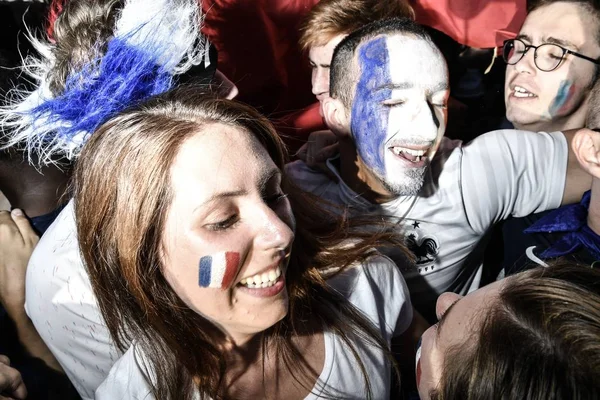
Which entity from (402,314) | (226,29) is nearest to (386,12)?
(226,29)

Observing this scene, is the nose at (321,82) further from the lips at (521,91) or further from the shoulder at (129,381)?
the shoulder at (129,381)

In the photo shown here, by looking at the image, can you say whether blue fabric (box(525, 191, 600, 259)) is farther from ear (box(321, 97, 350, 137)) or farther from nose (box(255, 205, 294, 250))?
nose (box(255, 205, 294, 250))

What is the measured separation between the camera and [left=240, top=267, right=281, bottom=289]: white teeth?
3.93 feet

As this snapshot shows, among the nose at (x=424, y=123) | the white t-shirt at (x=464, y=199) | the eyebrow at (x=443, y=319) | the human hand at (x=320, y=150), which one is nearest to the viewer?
the eyebrow at (x=443, y=319)

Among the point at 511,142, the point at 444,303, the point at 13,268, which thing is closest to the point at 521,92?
the point at 511,142

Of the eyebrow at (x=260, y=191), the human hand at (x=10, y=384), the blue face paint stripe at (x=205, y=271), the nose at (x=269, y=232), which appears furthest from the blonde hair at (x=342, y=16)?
the human hand at (x=10, y=384)

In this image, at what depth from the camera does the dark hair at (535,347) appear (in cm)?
82

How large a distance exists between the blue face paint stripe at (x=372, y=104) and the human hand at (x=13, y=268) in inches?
42.5

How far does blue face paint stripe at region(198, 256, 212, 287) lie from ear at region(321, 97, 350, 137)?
885mm

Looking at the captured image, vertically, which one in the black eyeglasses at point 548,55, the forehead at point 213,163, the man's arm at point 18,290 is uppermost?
the forehead at point 213,163

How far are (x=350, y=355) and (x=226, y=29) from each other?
5.68 ft

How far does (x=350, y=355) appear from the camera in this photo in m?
1.34

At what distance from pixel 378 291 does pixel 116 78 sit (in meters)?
0.86

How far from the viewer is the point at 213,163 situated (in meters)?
1.15
